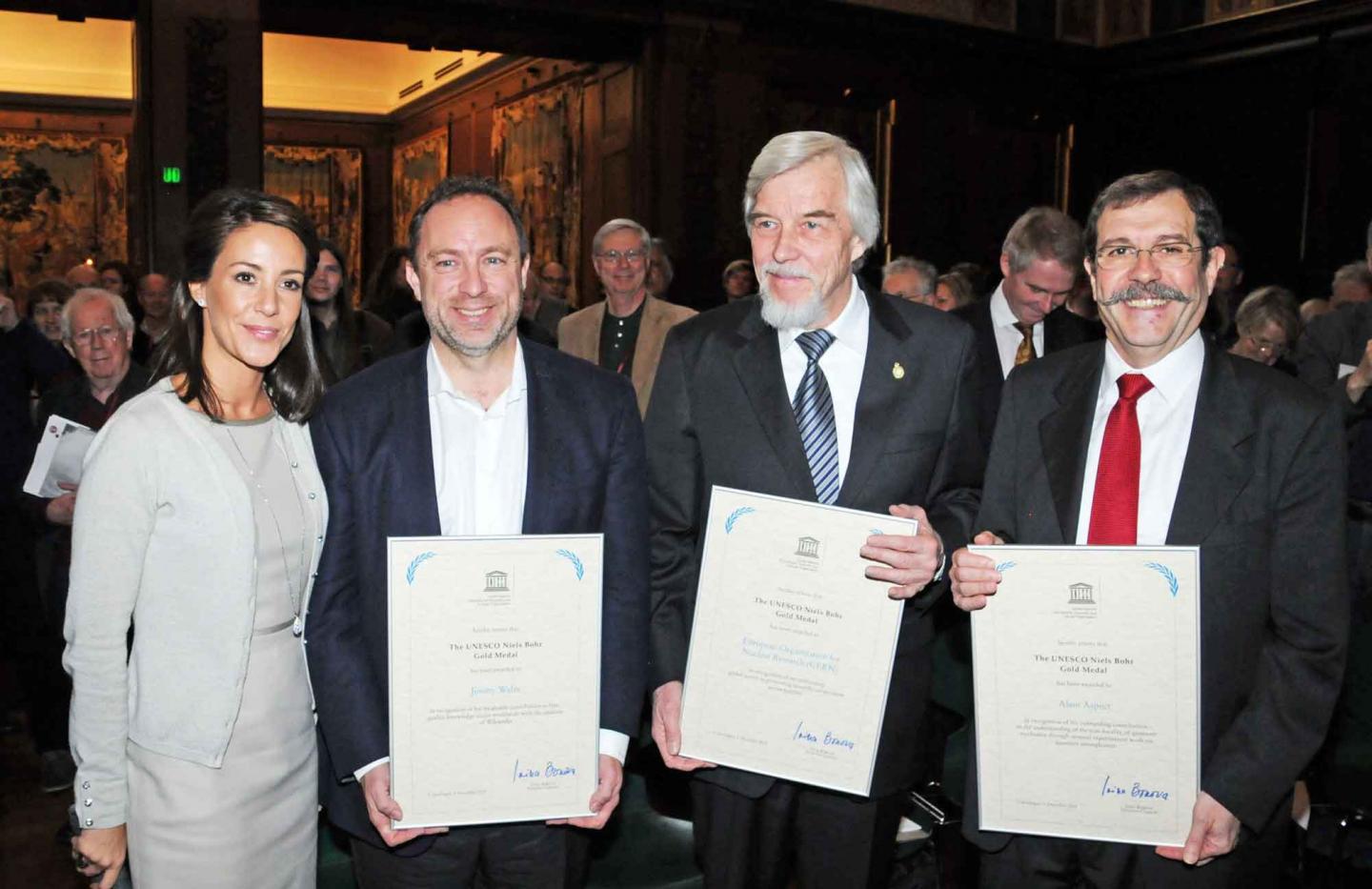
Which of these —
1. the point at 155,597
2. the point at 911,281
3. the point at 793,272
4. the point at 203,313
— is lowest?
the point at 155,597

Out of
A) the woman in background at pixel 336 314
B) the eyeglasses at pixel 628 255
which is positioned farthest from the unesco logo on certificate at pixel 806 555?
the eyeglasses at pixel 628 255

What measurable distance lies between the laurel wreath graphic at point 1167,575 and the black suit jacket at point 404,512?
0.91 meters

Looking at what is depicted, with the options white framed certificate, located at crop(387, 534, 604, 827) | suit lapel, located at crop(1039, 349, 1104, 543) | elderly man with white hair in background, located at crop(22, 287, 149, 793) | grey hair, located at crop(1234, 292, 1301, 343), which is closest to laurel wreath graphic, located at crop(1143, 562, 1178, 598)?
suit lapel, located at crop(1039, 349, 1104, 543)

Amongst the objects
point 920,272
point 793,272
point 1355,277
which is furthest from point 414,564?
point 1355,277

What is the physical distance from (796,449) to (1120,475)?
594mm

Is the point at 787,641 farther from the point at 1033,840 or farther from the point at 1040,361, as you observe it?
the point at 1040,361

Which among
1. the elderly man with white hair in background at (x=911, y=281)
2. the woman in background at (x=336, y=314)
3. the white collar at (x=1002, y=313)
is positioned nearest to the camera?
the white collar at (x=1002, y=313)

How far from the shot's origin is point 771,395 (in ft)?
7.31

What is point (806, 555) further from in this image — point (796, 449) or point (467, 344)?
point (467, 344)

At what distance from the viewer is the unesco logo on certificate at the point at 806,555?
6.54ft

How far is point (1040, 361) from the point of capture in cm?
222

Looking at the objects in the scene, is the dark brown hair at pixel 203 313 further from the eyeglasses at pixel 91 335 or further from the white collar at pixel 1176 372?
the eyeglasses at pixel 91 335

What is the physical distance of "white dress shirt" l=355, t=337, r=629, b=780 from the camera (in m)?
2.09
